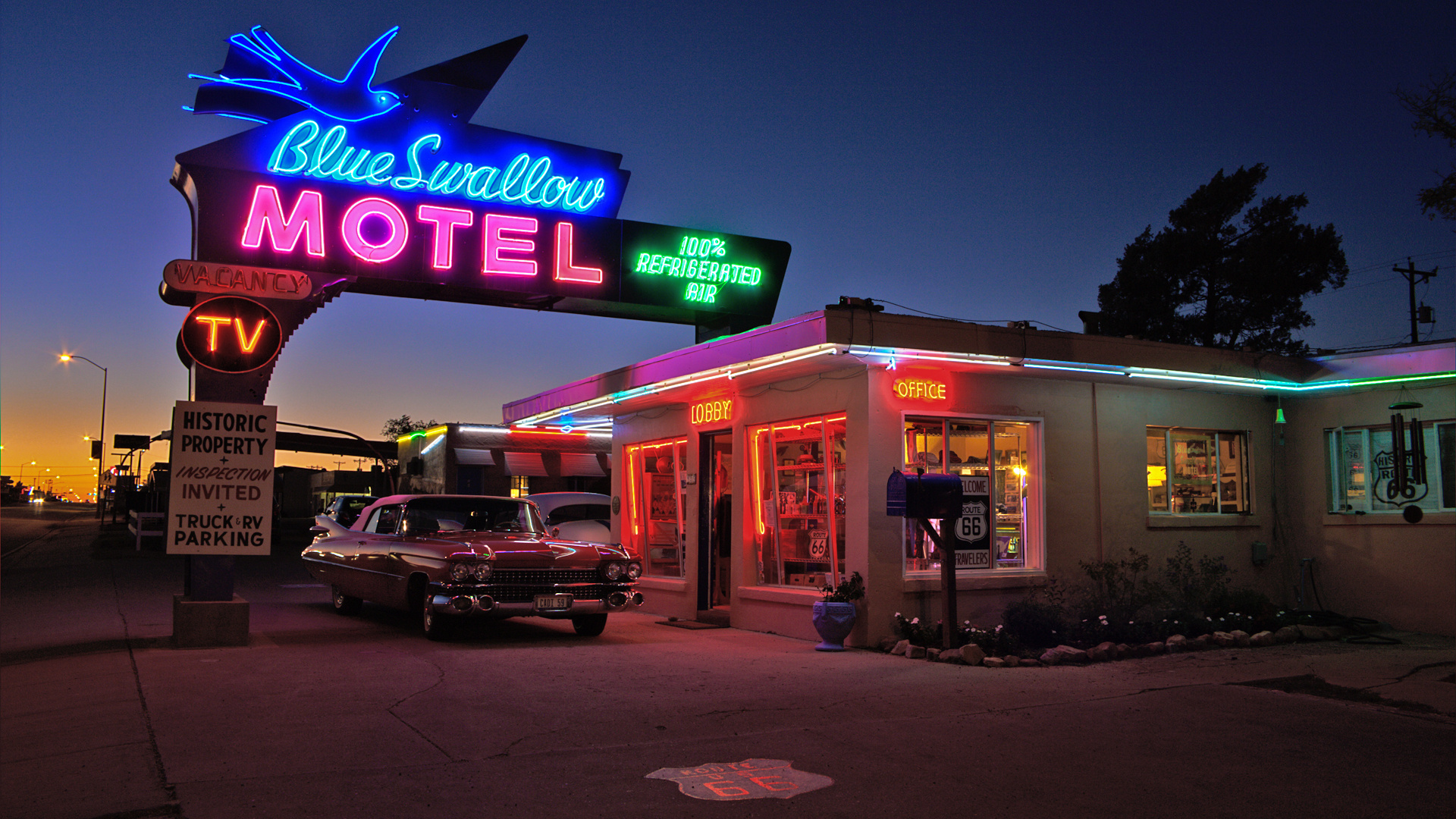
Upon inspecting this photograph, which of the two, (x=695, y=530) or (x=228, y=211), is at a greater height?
(x=228, y=211)

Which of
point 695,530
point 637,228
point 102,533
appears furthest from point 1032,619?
point 102,533

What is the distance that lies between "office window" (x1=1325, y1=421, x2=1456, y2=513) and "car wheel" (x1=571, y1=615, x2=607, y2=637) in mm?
9490

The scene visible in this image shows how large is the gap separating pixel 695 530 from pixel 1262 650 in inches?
275

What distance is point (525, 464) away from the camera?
33875 mm

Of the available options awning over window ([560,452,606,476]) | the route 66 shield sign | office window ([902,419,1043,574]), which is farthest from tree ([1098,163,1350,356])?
the route 66 shield sign

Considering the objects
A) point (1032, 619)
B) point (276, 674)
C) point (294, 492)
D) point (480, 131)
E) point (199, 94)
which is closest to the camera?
point (276, 674)

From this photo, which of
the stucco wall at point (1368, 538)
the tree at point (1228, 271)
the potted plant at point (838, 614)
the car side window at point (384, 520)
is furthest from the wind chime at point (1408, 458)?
the tree at point (1228, 271)

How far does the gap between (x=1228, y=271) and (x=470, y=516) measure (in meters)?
31.0

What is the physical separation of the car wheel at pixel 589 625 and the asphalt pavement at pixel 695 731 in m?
0.42

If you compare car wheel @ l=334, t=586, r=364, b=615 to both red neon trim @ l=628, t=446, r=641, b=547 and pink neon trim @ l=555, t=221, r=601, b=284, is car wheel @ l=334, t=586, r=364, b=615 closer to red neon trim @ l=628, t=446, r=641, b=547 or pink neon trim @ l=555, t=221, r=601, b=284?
red neon trim @ l=628, t=446, r=641, b=547

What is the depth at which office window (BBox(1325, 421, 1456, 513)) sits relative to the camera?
12.2 meters

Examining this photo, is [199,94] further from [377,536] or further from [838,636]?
[838,636]

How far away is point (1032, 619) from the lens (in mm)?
10680

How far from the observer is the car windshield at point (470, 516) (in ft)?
40.3
